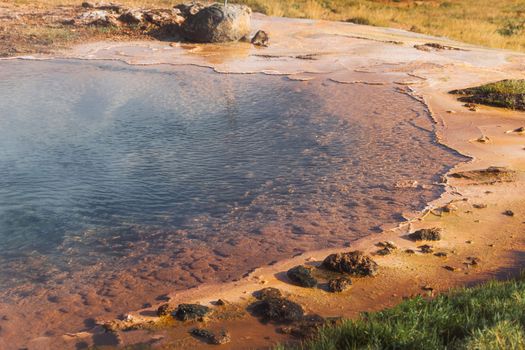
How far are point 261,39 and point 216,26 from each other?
1.28 m

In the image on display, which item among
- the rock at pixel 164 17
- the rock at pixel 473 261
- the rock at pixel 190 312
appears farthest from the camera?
the rock at pixel 164 17

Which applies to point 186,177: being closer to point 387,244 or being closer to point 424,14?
point 387,244

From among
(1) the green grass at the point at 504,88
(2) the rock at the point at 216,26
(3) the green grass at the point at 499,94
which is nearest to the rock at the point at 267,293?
(3) the green grass at the point at 499,94

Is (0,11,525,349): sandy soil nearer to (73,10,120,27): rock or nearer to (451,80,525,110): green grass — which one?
(451,80,525,110): green grass

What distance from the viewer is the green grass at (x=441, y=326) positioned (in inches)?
138

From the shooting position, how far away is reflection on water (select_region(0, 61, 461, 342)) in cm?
564

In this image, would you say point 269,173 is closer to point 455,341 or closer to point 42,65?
point 455,341

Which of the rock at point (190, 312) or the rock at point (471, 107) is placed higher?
the rock at point (471, 107)

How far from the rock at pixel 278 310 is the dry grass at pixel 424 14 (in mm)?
18008

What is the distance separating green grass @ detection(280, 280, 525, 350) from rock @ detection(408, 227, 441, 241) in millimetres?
1650

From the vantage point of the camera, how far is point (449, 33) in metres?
22.5

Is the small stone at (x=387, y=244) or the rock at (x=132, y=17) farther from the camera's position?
the rock at (x=132, y=17)

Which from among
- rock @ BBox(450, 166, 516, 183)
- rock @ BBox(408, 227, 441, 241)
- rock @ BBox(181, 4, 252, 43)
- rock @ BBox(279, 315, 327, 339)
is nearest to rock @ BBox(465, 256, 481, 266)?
rock @ BBox(408, 227, 441, 241)

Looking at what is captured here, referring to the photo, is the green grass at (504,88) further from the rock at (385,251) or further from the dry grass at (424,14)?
the dry grass at (424,14)
